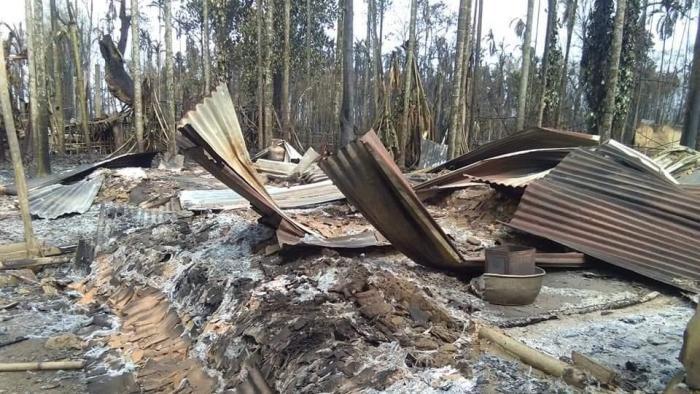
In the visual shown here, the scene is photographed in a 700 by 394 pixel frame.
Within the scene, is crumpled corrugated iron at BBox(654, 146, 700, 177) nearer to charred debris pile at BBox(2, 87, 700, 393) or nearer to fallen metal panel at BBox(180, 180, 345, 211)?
charred debris pile at BBox(2, 87, 700, 393)

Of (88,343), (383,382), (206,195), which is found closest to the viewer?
(383,382)

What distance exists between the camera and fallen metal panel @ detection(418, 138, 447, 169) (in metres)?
12.9

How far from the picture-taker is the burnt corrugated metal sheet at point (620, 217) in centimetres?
428

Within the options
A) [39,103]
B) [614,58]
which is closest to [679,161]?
[614,58]

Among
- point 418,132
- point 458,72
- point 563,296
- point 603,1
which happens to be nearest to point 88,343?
point 563,296

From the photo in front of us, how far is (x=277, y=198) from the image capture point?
667cm

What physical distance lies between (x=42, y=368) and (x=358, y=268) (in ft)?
9.19

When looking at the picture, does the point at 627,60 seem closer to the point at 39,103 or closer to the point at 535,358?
the point at 535,358

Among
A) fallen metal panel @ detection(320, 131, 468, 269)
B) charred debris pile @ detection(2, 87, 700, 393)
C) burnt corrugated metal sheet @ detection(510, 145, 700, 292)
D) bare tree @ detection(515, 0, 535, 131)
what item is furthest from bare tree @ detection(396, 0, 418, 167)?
fallen metal panel @ detection(320, 131, 468, 269)

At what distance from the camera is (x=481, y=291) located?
382 cm

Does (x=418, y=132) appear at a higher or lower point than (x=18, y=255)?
higher

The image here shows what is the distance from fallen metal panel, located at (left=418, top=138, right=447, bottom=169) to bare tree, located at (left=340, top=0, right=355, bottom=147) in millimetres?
2946

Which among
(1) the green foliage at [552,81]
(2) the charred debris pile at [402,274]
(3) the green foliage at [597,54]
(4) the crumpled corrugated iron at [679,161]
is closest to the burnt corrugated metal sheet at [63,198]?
(2) the charred debris pile at [402,274]

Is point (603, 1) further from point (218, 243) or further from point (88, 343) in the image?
point (88, 343)
